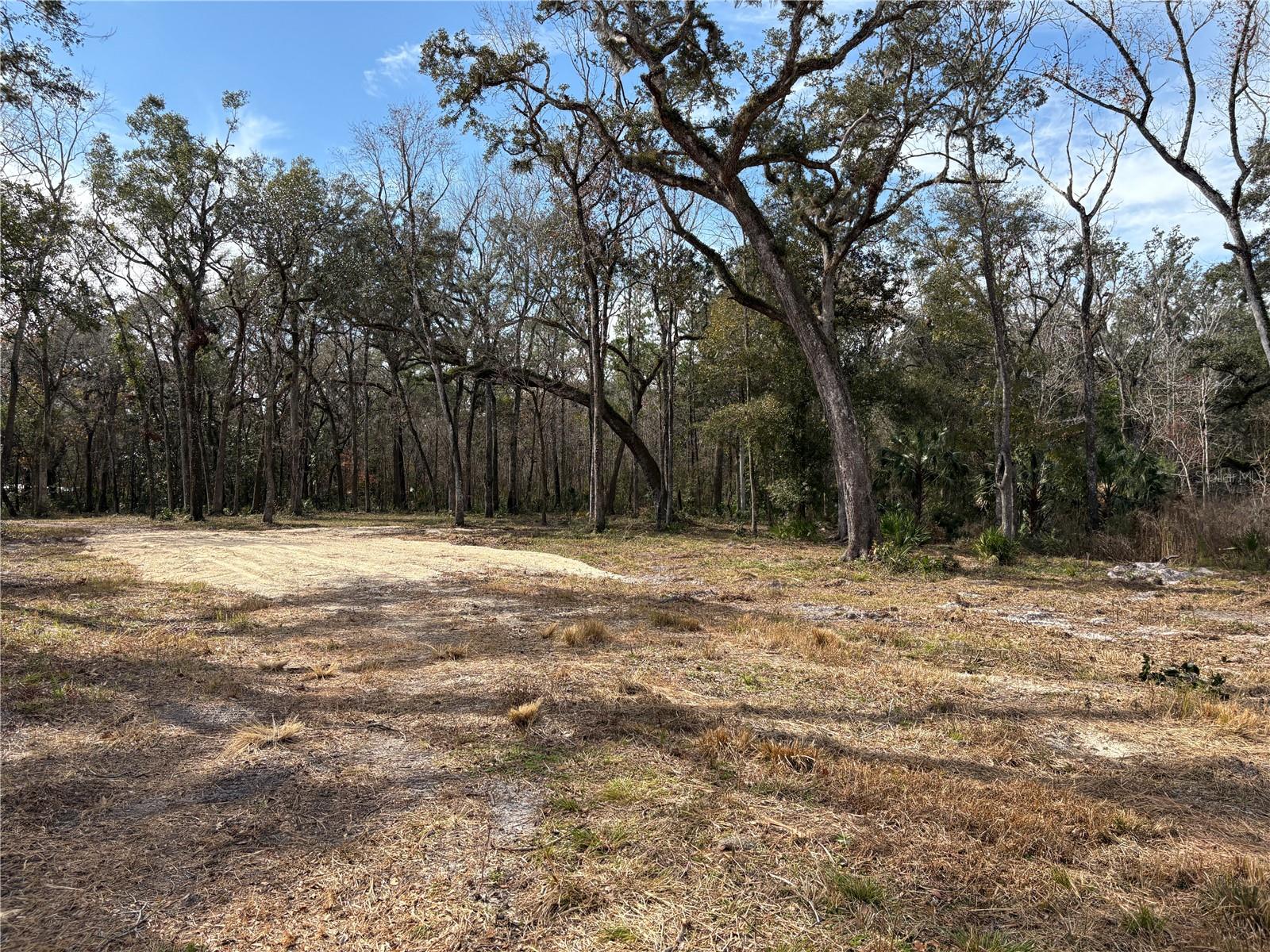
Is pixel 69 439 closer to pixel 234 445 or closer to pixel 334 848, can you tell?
pixel 234 445

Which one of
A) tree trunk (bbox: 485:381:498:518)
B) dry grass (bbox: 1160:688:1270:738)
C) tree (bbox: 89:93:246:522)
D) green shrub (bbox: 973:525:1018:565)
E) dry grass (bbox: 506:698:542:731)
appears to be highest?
tree (bbox: 89:93:246:522)

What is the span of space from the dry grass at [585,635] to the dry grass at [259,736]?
2.51 meters

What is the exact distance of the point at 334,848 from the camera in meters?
2.52

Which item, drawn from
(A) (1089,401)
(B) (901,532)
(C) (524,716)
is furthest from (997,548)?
(C) (524,716)

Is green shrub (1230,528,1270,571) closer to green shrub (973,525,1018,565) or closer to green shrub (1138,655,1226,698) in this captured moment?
green shrub (973,525,1018,565)

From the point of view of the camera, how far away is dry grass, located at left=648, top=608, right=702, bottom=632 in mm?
6621

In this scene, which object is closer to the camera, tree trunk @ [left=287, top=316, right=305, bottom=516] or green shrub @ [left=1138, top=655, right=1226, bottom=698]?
green shrub @ [left=1138, top=655, right=1226, bottom=698]

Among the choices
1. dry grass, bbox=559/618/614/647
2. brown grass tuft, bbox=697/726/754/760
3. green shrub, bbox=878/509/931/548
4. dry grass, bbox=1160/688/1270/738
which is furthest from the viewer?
green shrub, bbox=878/509/931/548

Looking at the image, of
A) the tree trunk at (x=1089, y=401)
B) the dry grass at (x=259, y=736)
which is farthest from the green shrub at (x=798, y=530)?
the dry grass at (x=259, y=736)

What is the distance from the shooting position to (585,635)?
19.9 ft

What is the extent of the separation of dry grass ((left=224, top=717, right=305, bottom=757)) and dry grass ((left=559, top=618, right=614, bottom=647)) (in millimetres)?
2513

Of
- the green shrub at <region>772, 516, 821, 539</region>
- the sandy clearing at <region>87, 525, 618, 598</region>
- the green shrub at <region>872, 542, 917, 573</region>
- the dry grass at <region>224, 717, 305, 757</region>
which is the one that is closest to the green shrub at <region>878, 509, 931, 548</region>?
the green shrub at <region>872, 542, 917, 573</region>

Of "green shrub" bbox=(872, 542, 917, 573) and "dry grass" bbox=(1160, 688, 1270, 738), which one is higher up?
"green shrub" bbox=(872, 542, 917, 573)

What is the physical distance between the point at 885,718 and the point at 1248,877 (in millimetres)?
1799
